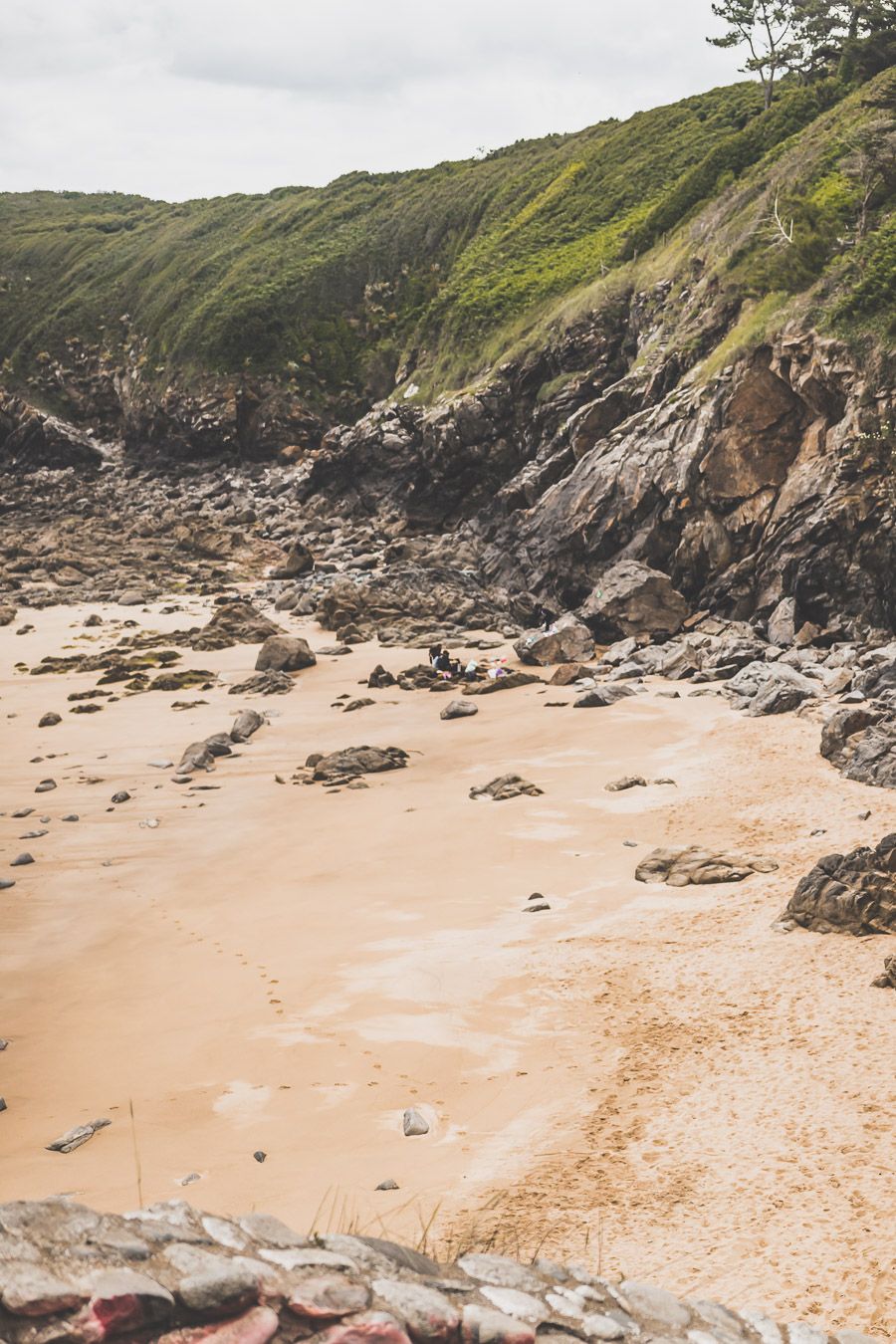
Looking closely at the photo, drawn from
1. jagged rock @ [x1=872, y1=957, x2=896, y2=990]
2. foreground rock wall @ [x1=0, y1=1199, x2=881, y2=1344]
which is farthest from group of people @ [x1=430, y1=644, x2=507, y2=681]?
foreground rock wall @ [x1=0, y1=1199, x2=881, y2=1344]

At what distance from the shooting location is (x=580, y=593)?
34625 mm

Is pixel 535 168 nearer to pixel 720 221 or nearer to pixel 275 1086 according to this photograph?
pixel 720 221

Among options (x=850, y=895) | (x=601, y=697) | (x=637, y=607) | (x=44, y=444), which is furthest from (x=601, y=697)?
(x=44, y=444)

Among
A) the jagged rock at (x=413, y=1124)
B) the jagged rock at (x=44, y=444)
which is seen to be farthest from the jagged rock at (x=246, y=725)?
the jagged rock at (x=44, y=444)

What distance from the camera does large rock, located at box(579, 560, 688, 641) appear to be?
2906 centimetres


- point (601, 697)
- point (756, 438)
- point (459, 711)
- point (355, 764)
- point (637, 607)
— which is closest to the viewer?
point (355, 764)

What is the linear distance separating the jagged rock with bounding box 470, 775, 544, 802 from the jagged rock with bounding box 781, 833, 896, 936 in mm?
5950

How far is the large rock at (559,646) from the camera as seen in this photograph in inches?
1084

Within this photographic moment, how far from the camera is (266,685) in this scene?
26.0 m

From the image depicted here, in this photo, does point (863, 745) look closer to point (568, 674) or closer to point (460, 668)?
point (568, 674)

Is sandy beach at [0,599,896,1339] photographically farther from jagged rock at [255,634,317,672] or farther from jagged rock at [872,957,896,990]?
jagged rock at [255,634,317,672]

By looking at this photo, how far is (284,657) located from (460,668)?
17.8 feet

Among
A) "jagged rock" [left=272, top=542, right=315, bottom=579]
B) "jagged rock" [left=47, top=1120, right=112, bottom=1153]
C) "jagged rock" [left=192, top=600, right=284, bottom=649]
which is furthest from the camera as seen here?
"jagged rock" [left=272, top=542, right=315, bottom=579]

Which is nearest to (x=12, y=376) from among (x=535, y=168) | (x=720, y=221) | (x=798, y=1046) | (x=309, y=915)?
(x=535, y=168)
